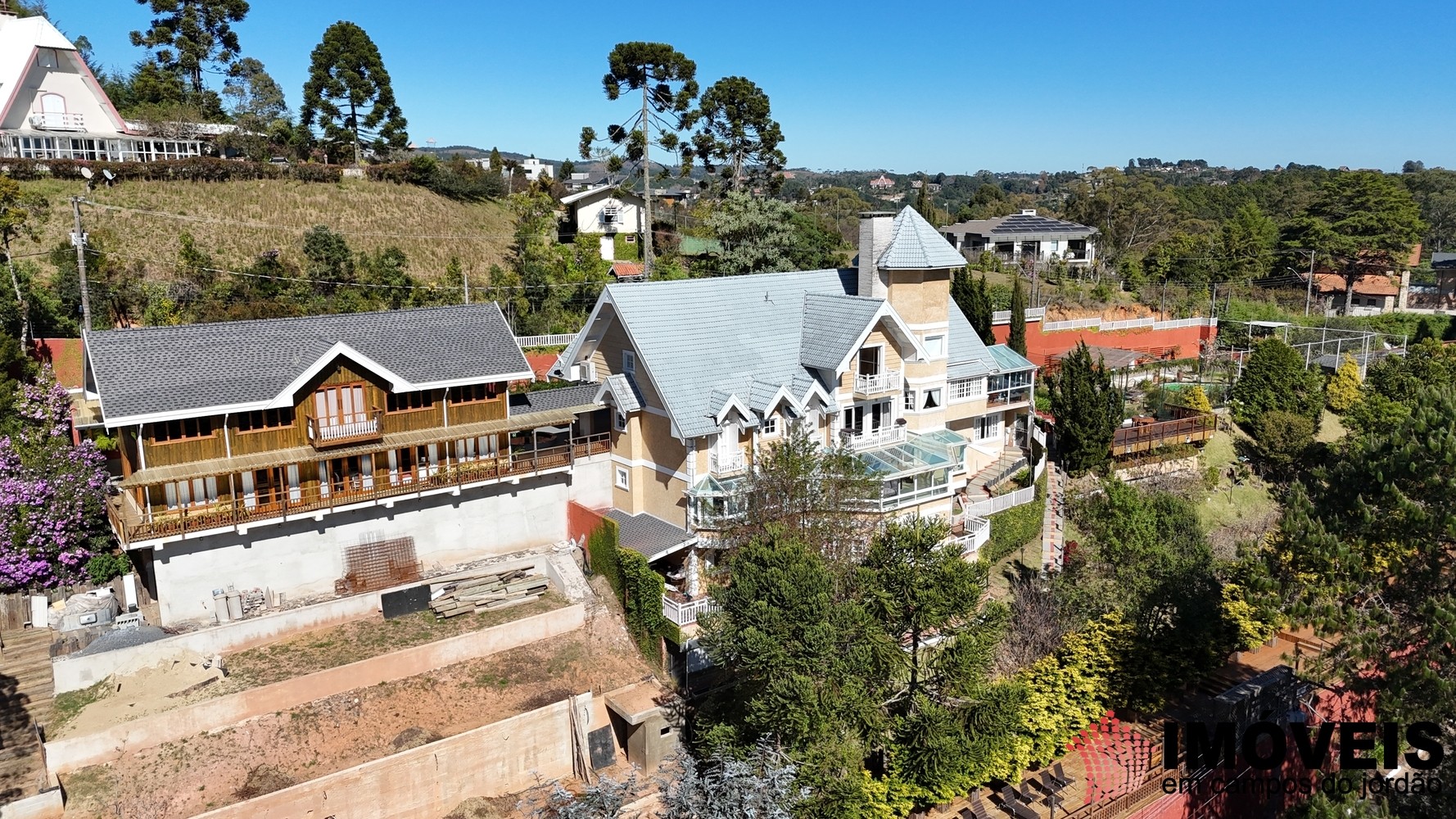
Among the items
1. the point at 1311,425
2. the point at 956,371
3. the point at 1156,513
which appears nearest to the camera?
the point at 1156,513

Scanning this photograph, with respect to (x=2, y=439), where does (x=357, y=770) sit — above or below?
below

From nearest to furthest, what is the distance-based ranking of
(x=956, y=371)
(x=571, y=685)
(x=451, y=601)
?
(x=571, y=685) < (x=451, y=601) < (x=956, y=371)

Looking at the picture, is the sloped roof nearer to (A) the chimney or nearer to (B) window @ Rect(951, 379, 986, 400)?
(A) the chimney

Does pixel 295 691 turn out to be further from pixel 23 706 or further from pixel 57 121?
pixel 57 121

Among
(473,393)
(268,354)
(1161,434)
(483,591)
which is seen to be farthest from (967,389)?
(268,354)

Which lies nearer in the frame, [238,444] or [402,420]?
[238,444]

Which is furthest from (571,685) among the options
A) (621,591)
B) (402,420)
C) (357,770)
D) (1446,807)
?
(1446,807)

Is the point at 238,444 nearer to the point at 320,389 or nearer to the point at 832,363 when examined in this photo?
the point at 320,389
